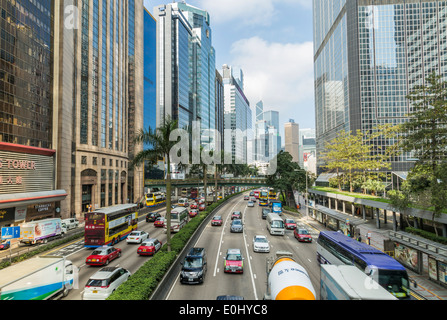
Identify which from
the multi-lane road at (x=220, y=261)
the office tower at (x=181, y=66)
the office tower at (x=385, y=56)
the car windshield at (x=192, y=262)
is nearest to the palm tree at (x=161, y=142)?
the car windshield at (x=192, y=262)

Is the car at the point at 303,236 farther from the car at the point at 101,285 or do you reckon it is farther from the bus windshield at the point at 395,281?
the car at the point at 101,285

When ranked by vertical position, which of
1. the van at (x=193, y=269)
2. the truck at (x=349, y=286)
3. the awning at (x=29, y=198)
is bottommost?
the van at (x=193, y=269)

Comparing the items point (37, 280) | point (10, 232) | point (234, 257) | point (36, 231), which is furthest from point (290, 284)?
point (36, 231)

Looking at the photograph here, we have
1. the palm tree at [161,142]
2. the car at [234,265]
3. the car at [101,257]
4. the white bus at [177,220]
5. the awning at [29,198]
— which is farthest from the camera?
the white bus at [177,220]

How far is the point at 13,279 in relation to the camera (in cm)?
1325

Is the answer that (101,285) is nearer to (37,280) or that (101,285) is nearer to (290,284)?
(37,280)

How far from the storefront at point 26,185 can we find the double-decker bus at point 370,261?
39048mm

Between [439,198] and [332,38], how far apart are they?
126 metres

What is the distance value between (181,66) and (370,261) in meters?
146

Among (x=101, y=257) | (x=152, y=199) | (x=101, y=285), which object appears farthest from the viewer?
(x=152, y=199)

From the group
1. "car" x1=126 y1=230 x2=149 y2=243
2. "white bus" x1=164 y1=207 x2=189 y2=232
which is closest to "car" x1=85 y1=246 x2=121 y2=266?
"car" x1=126 y1=230 x2=149 y2=243

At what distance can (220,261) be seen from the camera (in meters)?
24.4

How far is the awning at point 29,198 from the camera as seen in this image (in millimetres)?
34041
